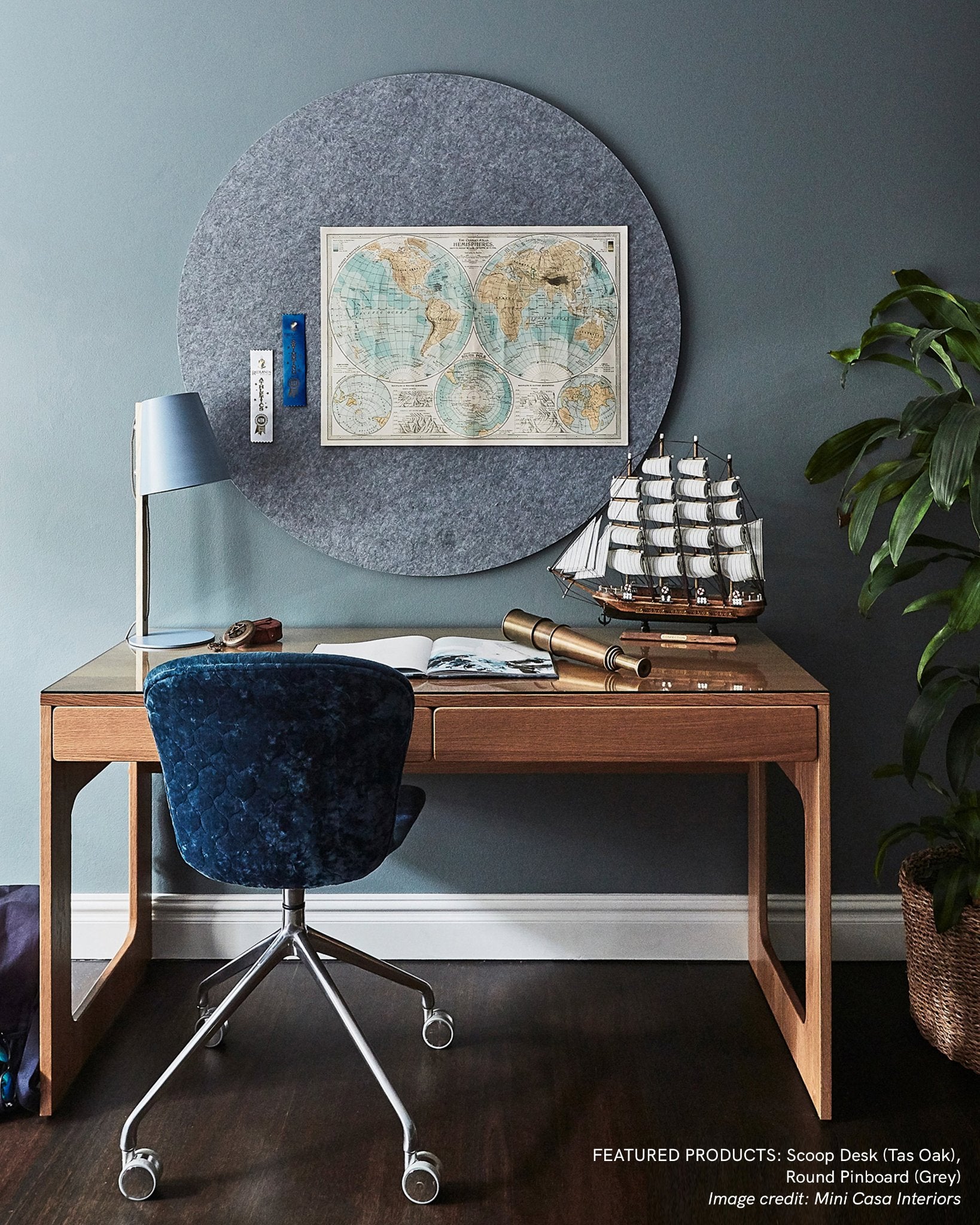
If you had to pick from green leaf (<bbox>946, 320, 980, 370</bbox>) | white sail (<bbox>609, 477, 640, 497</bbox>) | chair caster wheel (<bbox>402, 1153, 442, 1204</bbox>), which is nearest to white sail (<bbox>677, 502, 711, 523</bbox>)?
white sail (<bbox>609, 477, 640, 497</bbox>)

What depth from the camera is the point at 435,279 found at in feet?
7.22

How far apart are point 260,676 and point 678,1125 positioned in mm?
1040

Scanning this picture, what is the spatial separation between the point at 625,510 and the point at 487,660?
17.2 inches

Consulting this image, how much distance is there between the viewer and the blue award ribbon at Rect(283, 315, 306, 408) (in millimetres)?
2201

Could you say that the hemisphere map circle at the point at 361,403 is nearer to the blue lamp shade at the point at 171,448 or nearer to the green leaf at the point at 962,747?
the blue lamp shade at the point at 171,448

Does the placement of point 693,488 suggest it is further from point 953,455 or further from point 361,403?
point 361,403

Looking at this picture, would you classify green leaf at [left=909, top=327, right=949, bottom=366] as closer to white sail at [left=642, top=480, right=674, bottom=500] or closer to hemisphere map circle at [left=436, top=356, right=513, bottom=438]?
white sail at [left=642, top=480, right=674, bottom=500]

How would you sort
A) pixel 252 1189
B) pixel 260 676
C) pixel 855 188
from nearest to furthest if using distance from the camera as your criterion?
pixel 260 676, pixel 252 1189, pixel 855 188

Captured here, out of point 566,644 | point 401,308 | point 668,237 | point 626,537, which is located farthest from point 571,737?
point 668,237

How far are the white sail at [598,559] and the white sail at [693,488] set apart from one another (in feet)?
0.53

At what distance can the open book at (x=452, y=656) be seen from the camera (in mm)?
1786

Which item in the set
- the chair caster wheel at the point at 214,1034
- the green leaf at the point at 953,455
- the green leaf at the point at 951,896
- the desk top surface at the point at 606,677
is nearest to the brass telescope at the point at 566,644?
the desk top surface at the point at 606,677

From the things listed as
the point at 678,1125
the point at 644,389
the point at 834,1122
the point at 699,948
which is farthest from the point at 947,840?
the point at 644,389

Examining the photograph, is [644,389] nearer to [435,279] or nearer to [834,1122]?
[435,279]
